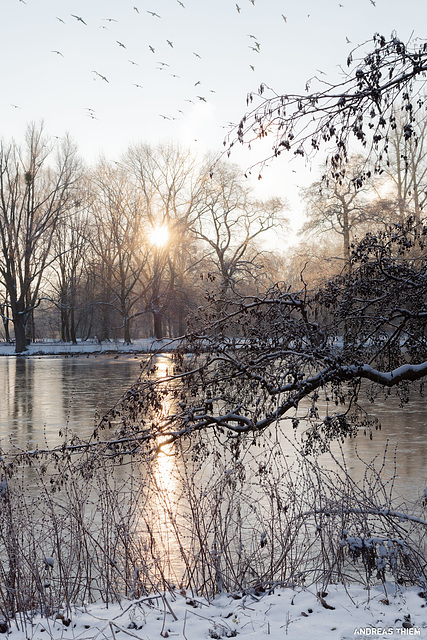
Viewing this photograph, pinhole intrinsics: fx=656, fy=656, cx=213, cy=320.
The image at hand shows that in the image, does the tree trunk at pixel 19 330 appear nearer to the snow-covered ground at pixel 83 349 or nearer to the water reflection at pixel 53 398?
the snow-covered ground at pixel 83 349

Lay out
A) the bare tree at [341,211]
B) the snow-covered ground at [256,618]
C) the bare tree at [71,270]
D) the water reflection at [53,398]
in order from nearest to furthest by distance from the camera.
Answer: the snow-covered ground at [256,618], the water reflection at [53,398], the bare tree at [341,211], the bare tree at [71,270]

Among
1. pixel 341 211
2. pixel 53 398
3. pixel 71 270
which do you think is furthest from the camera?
pixel 71 270

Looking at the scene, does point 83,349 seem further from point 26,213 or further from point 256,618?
point 256,618

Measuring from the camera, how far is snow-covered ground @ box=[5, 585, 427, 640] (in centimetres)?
470

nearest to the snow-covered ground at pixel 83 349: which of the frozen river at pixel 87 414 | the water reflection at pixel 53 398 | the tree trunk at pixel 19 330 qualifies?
the tree trunk at pixel 19 330

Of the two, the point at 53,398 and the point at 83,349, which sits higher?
the point at 83,349

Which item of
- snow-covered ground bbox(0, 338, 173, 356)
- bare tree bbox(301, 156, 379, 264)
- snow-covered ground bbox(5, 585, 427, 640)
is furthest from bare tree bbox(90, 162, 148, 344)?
snow-covered ground bbox(5, 585, 427, 640)

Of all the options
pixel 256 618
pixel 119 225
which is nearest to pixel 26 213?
pixel 119 225

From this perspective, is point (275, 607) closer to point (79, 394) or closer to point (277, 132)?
point (277, 132)

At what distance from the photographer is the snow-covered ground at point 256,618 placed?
15.4 feet

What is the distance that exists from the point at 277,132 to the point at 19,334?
48033mm

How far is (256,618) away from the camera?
5004 millimetres

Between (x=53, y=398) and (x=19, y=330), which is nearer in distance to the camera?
(x=53, y=398)

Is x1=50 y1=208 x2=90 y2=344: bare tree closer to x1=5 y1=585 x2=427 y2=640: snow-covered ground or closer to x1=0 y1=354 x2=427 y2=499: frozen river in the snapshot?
x1=0 y1=354 x2=427 y2=499: frozen river
